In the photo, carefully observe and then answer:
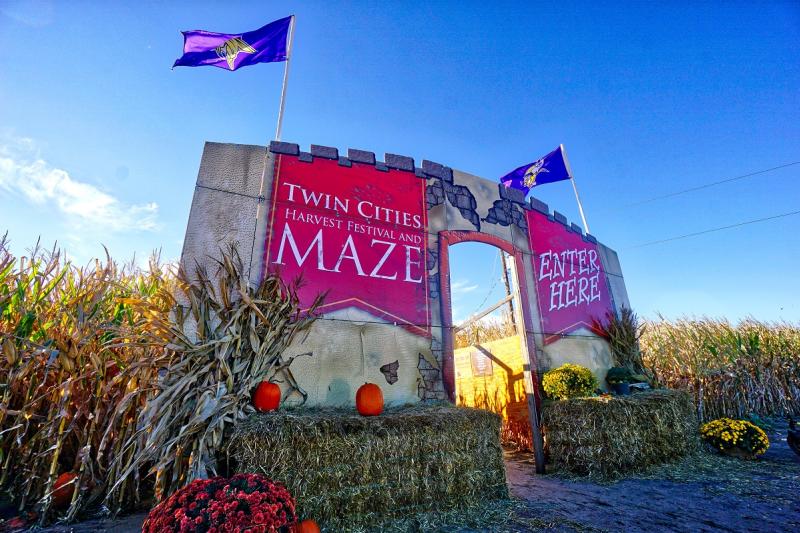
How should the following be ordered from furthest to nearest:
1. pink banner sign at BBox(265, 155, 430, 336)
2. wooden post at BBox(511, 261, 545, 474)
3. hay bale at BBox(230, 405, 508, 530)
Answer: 1. wooden post at BBox(511, 261, 545, 474)
2. pink banner sign at BBox(265, 155, 430, 336)
3. hay bale at BBox(230, 405, 508, 530)

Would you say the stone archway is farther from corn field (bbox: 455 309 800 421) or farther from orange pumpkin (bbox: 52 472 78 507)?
orange pumpkin (bbox: 52 472 78 507)

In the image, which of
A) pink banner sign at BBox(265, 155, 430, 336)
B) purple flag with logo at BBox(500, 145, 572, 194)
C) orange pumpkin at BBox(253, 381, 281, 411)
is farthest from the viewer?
purple flag with logo at BBox(500, 145, 572, 194)

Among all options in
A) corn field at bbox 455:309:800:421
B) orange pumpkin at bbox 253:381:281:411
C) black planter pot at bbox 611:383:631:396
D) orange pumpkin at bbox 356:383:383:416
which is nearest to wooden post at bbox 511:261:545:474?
black planter pot at bbox 611:383:631:396

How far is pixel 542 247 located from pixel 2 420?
7369mm

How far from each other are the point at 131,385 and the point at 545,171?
830cm

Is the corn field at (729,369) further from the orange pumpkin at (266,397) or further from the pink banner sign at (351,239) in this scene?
the orange pumpkin at (266,397)

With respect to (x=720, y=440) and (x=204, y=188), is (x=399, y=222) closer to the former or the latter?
(x=204, y=188)

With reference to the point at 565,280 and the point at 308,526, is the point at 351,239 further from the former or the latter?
the point at 565,280

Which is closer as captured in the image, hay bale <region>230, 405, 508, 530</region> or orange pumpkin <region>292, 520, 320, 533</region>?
orange pumpkin <region>292, 520, 320, 533</region>

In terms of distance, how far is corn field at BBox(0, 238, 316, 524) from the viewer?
2914 mm

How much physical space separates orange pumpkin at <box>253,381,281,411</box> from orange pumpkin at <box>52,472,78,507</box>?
4.87 feet

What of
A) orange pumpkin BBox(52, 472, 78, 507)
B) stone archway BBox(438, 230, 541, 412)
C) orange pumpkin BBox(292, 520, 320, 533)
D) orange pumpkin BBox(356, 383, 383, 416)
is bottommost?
orange pumpkin BBox(292, 520, 320, 533)

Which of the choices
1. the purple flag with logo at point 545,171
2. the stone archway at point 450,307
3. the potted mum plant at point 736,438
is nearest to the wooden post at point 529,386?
the stone archway at point 450,307

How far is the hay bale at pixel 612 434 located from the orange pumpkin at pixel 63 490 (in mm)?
5306
